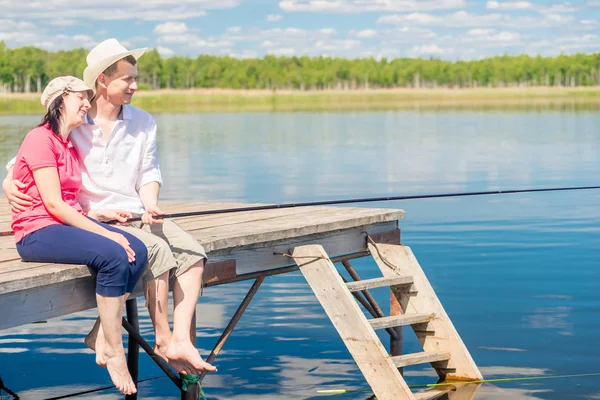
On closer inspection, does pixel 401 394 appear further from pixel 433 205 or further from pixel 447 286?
pixel 433 205

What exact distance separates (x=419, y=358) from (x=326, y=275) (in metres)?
0.74

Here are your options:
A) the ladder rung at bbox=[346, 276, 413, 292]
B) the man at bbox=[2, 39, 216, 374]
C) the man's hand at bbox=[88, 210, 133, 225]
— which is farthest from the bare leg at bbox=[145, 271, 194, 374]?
the ladder rung at bbox=[346, 276, 413, 292]

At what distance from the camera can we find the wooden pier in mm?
4426

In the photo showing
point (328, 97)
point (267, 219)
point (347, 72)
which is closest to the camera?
point (267, 219)

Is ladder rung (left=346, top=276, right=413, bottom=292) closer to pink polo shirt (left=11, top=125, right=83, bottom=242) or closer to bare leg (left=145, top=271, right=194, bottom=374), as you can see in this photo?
bare leg (left=145, top=271, right=194, bottom=374)

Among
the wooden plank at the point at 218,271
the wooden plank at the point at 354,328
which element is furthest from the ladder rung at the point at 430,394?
the wooden plank at the point at 218,271

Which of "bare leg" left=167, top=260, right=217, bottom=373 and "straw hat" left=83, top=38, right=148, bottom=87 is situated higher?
"straw hat" left=83, top=38, right=148, bottom=87

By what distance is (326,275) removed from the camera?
18.6ft

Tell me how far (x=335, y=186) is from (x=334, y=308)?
42.6 ft

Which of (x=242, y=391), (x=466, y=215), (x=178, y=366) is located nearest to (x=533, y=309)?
(x=242, y=391)

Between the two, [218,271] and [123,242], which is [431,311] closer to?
[218,271]

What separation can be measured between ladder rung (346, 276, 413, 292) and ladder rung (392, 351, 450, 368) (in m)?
0.43

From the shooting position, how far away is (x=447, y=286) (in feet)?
31.6

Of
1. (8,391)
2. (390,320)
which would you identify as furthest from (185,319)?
(8,391)
